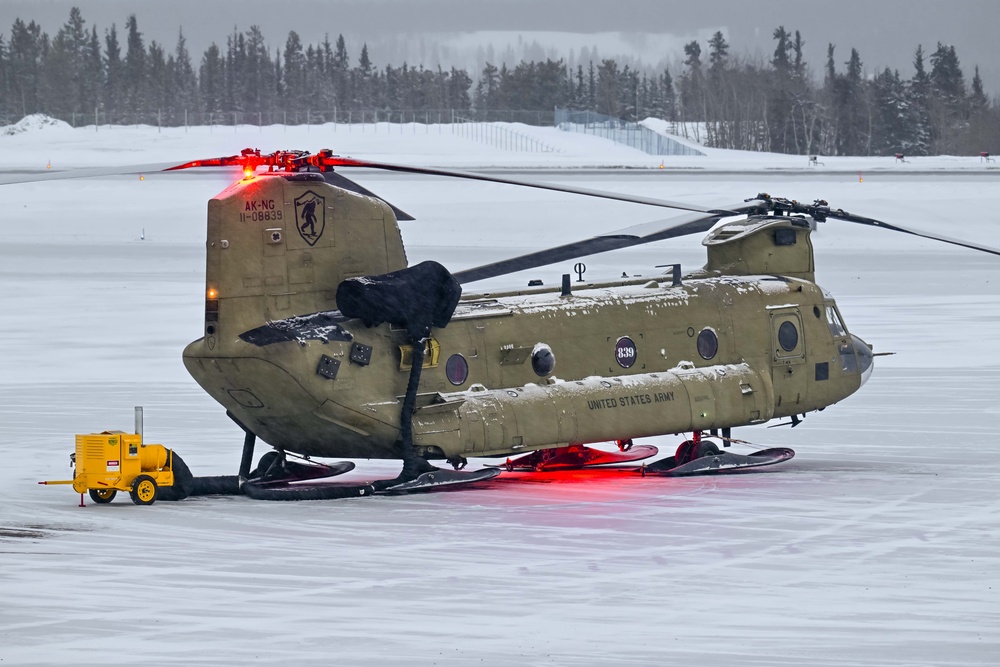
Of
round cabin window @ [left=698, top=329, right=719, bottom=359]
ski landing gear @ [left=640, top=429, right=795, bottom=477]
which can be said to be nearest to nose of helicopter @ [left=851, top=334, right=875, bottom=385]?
ski landing gear @ [left=640, top=429, right=795, bottom=477]

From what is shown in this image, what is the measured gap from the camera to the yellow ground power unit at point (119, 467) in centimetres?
1468

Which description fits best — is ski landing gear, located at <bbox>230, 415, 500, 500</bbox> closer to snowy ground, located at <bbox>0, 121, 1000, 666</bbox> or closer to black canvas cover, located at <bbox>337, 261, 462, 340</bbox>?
snowy ground, located at <bbox>0, 121, 1000, 666</bbox>

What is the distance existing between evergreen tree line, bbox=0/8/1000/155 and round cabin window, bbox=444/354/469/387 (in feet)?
308

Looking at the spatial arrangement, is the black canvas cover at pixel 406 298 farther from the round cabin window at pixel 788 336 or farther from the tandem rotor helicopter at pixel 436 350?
the round cabin window at pixel 788 336

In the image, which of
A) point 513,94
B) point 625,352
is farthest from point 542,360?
point 513,94

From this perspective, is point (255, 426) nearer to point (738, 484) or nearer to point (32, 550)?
point (32, 550)

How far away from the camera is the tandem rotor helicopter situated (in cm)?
1502

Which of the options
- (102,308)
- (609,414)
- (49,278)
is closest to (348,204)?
(609,414)

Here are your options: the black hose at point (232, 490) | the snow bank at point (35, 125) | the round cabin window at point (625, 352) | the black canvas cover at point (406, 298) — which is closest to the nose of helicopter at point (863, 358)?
the round cabin window at point (625, 352)

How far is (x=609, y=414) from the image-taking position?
53.9ft

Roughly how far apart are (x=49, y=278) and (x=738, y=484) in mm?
29316

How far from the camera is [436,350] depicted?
615 inches

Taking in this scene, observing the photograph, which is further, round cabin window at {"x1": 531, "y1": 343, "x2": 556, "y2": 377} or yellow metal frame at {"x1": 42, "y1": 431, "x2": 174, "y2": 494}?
round cabin window at {"x1": 531, "y1": 343, "x2": 556, "y2": 377}

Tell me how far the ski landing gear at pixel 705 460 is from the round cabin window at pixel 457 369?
2.54 m
